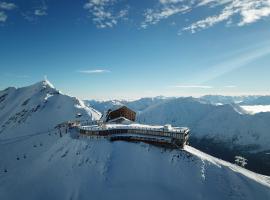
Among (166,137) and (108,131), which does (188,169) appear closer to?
(166,137)

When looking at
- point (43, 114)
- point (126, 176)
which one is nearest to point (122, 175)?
point (126, 176)

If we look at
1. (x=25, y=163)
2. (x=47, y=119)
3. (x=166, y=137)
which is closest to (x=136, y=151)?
(x=166, y=137)

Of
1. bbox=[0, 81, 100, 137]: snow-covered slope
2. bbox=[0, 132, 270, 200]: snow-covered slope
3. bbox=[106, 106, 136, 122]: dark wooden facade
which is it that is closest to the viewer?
bbox=[0, 132, 270, 200]: snow-covered slope

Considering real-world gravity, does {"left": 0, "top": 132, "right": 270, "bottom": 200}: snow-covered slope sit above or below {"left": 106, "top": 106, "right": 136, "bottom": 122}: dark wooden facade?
below

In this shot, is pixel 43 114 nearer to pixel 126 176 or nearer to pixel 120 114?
pixel 120 114

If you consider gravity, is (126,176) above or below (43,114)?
below

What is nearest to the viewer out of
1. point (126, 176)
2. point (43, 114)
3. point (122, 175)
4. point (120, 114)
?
point (126, 176)

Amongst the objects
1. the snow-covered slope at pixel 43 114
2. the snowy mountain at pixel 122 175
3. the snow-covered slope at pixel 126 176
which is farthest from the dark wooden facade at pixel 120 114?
the snow-covered slope at pixel 43 114

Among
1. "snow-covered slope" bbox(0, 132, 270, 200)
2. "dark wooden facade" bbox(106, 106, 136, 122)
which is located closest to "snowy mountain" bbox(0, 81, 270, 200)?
"snow-covered slope" bbox(0, 132, 270, 200)

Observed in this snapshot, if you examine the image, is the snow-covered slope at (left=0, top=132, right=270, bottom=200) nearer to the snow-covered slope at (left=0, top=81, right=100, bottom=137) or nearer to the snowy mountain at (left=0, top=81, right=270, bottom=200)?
the snowy mountain at (left=0, top=81, right=270, bottom=200)
